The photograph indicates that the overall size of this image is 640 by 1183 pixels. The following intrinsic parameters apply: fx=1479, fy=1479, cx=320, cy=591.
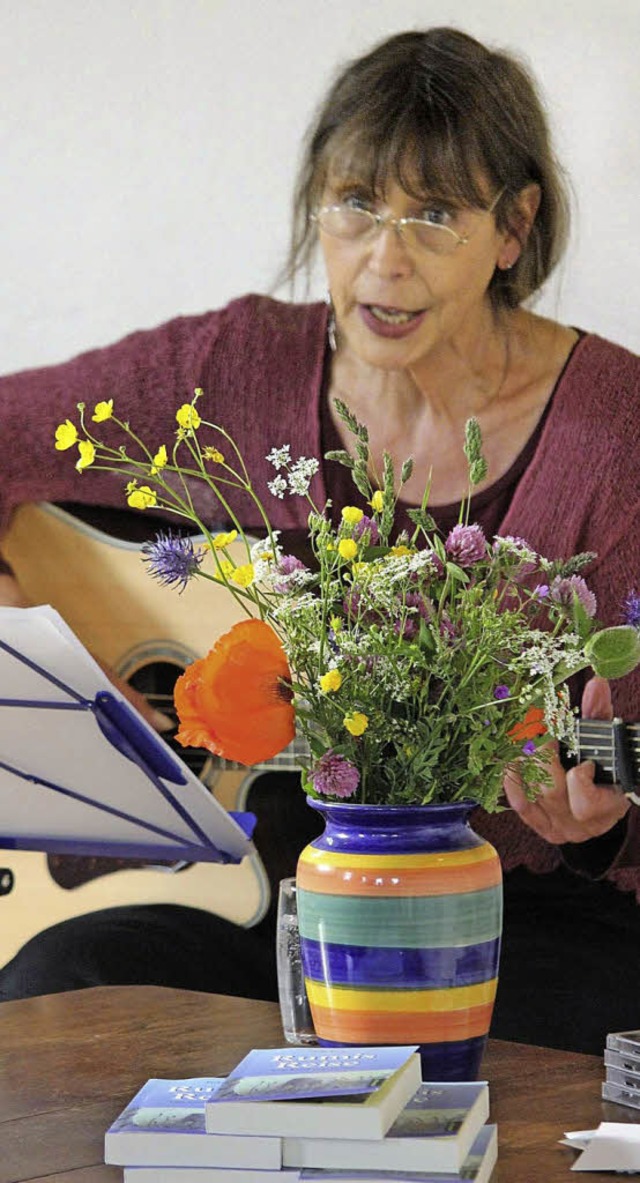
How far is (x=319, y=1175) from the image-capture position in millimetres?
1016

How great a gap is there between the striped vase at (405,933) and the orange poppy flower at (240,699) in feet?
0.28

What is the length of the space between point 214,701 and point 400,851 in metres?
0.20

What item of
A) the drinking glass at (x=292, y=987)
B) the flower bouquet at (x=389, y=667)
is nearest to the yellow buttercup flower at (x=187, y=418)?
the flower bouquet at (x=389, y=667)

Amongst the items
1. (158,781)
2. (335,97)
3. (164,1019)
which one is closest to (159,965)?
(164,1019)

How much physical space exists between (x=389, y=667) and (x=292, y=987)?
0.40 metres

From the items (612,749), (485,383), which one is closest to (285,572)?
(612,749)

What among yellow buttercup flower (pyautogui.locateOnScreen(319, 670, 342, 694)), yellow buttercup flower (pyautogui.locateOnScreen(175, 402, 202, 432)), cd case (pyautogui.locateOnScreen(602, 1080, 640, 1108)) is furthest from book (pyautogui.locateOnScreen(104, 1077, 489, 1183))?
yellow buttercup flower (pyautogui.locateOnScreen(175, 402, 202, 432))

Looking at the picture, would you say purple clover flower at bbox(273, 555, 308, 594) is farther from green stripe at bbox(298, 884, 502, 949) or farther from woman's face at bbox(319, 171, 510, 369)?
woman's face at bbox(319, 171, 510, 369)

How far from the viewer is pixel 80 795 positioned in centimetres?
158

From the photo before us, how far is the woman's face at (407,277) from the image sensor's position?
7.17 ft

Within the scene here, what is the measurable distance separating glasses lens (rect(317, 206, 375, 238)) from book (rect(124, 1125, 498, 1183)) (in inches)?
58.9

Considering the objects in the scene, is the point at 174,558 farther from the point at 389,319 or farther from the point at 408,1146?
the point at 389,319

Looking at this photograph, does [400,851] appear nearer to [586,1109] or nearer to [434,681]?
[434,681]

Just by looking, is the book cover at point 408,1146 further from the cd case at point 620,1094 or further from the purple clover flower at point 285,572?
the purple clover flower at point 285,572
